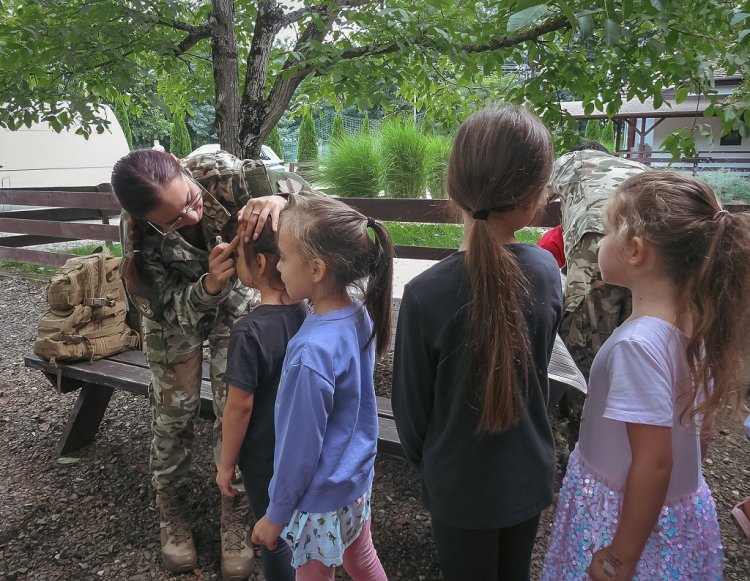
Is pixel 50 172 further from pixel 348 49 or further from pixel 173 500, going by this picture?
pixel 173 500

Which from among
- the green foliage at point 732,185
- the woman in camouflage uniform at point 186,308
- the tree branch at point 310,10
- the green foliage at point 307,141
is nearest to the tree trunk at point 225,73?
the tree branch at point 310,10

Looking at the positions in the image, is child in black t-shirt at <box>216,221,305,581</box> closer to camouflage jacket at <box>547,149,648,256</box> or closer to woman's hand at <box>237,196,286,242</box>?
woman's hand at <box>237,196,286,242</box>

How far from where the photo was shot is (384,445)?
6.97 feet

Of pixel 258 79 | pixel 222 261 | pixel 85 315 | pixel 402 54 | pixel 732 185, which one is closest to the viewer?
pixel 222 261

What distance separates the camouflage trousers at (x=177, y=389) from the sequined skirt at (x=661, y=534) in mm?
1267

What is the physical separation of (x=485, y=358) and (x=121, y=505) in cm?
216

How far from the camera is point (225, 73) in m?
3.86

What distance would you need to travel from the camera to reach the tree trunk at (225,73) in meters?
3.72

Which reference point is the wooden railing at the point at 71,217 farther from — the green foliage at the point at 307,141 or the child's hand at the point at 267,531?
the green foliage at the point at 307,141

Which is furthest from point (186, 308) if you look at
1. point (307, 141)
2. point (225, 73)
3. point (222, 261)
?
point (307, 141)

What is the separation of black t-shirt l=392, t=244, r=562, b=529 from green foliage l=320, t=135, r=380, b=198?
6.49 meters

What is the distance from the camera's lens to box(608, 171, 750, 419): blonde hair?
1227 millimetres

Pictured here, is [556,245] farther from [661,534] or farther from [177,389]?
[177,389]

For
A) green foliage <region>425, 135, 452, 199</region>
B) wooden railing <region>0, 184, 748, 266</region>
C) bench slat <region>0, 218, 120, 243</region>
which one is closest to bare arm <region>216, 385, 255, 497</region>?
wooden railing <region>0, 184, 748, 266</region>
